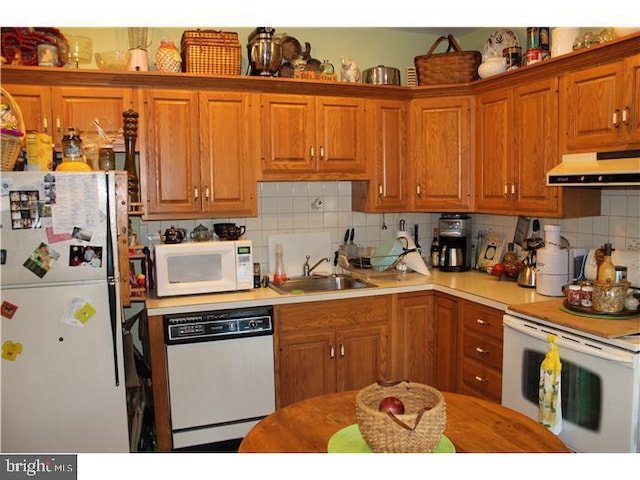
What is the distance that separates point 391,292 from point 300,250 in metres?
0.76

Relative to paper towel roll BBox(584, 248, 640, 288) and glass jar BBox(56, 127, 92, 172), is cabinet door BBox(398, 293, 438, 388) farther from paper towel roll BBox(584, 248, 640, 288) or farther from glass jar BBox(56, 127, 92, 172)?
glass jar BBox(56, 127, 92, 172)

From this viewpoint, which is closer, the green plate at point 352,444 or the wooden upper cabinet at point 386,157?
the green plate at point 352,444

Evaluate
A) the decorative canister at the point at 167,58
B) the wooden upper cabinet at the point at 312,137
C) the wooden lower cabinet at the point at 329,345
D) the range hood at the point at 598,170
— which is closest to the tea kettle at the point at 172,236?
the wooden upper cabinet at the point at 312,137

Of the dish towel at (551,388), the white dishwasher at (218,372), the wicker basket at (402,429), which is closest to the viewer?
the wicker basket at (402,429)

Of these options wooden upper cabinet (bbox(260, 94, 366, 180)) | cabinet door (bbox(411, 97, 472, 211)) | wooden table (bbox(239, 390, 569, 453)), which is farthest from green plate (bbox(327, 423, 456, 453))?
cabinet door (bbox(411, 97, 472, 211))

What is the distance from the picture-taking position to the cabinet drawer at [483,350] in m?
3.07

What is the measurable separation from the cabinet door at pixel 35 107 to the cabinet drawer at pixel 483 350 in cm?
263

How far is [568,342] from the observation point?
2.50m

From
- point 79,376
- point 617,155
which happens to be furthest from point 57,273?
point 617,155

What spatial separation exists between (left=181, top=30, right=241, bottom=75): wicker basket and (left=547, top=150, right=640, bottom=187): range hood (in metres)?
1.92

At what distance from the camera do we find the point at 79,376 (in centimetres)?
258

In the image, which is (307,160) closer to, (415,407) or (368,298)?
(368,298)

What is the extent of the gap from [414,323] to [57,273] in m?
2.10

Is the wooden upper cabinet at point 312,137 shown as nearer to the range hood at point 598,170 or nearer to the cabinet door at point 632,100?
the range hood at point 598,170
